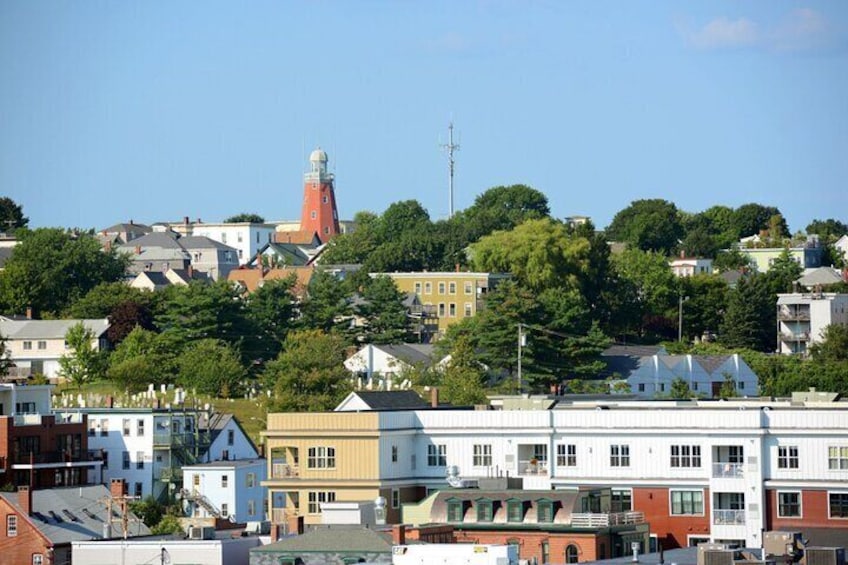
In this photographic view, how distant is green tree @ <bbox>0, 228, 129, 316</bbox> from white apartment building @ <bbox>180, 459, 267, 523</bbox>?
65.0m

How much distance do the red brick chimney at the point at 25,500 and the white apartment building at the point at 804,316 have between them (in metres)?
81.1

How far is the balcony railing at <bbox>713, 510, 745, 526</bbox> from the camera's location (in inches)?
2992

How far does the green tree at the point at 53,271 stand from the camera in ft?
552

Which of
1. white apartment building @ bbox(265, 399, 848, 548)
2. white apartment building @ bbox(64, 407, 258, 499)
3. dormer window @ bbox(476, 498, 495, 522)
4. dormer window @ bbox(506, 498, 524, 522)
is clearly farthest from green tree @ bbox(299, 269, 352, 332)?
dormer window @ bbox(506, 498, 524, 522)

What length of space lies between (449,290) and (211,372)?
1445 inches

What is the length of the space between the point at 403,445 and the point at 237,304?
230 feet

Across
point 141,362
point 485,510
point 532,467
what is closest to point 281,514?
point 532,467

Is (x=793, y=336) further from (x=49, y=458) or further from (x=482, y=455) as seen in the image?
(x=482, y=455)

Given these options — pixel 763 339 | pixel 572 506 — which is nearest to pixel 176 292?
pixel 763 339

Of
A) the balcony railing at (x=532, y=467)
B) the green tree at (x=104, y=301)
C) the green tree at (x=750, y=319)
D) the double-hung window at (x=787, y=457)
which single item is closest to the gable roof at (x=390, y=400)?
the balcony railing at (x=532, y=467)

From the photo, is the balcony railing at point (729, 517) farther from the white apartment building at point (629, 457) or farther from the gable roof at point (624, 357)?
the gable roof at point (624, 357)

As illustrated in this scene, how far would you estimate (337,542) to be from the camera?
66.2 meters

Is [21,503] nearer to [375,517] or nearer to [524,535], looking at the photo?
[375,517]

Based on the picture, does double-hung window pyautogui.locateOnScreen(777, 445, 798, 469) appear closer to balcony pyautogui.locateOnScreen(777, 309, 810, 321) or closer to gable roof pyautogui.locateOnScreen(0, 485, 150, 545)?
gable roof pyautogui.locateOnScreen(0, 485, 150, 545)
